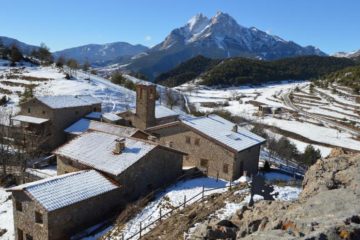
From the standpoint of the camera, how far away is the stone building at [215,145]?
33.2 meters

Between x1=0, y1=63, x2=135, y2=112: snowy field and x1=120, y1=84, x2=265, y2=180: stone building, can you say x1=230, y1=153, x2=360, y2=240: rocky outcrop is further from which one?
x1=0, y1=63, x2=135, y2=112: snowy field

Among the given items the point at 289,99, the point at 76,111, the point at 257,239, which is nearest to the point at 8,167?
the point at 76,111

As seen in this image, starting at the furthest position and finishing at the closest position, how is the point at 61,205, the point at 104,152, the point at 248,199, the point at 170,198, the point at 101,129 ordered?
the point at 101,129 < the point at 104,152 < the point at 170,198 < the point at 61,205 < the point at 248,199

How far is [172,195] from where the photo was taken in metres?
27.9

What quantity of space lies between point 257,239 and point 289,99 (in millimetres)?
116564

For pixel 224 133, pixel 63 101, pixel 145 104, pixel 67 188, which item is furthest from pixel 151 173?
pixel 63 101

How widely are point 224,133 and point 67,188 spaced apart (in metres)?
16.6

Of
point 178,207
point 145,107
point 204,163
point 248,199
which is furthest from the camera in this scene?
point 145,107

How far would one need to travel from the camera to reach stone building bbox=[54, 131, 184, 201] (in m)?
28.1

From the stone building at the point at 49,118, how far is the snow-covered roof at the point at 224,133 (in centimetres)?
2004

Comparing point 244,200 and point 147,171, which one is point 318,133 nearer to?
point 147,171

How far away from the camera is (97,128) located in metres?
44.1

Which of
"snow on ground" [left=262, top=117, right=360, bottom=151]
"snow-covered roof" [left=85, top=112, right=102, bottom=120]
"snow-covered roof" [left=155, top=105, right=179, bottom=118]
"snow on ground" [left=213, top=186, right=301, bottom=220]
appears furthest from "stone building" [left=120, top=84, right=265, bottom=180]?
"snow on ground" [left=262, top=117, right=360, bottom=151]

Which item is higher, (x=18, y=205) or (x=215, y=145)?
(x=215, y=145)
